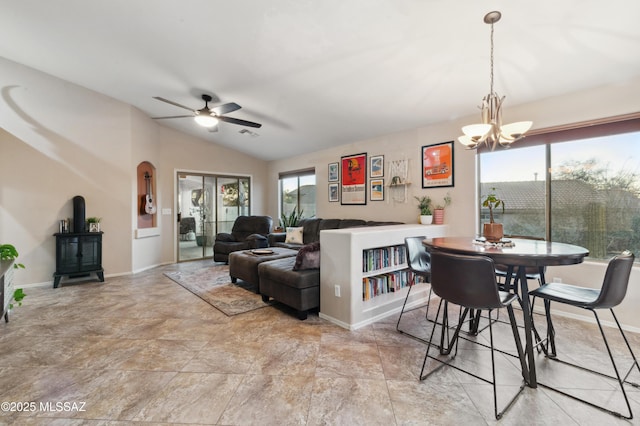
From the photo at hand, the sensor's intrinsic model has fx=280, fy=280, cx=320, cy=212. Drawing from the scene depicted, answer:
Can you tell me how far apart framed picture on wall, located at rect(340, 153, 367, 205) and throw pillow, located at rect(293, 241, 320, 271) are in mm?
2339

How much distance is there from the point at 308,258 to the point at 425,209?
2.07m

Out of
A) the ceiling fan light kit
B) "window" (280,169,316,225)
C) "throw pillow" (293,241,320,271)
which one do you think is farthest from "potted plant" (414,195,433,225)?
the ceiling fan light kit

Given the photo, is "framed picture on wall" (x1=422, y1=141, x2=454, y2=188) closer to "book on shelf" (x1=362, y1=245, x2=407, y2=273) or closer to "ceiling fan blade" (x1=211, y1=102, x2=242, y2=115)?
"book on shelf" (x1=362, y1=245, x2=407, y2=273)

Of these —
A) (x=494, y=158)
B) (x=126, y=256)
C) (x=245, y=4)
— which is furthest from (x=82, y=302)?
(x=494, y=158)

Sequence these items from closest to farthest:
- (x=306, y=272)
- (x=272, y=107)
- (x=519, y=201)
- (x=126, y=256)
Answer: (x=306, y=272) → (x=519, y=201) → (x=272, y=107) → (x=126, y=256)

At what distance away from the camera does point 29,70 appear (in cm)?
423

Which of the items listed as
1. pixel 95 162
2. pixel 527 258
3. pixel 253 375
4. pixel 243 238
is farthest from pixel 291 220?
pixel 527 258

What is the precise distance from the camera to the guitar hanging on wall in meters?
5.61

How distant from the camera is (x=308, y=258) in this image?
312cm

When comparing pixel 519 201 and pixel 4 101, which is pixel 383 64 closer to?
pixel 519 201

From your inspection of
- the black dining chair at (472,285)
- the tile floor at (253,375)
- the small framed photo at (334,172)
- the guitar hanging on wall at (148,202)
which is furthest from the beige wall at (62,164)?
the black dining chair at (472,285)

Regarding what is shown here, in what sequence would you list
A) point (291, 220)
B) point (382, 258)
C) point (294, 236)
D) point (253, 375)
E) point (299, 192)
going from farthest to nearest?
point (299, 192) → point (291, 220) → point (294, 236) → point (382, 258) → point (253, 375)

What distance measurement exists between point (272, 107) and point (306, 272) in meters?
2.74

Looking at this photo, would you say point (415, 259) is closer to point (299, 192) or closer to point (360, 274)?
point (360, 274)
